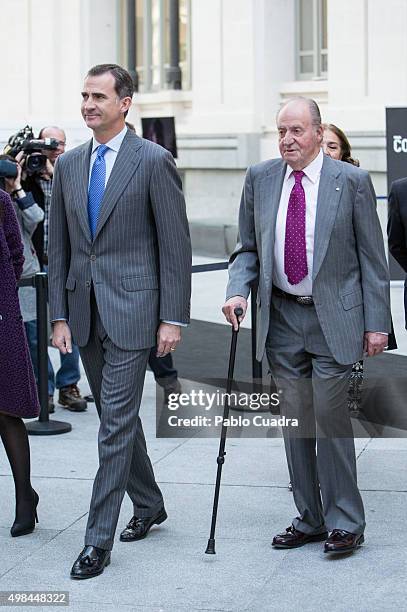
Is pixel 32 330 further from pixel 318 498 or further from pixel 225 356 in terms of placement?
pixel 318 498

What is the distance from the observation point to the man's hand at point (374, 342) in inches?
221

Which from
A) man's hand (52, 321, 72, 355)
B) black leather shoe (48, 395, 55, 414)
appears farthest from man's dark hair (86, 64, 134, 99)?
black leather shoe (48, 395, 55, 414)

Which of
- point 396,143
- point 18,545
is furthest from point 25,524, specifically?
point 396,143

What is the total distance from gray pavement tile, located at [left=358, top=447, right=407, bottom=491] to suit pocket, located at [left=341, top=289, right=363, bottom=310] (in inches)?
62.2

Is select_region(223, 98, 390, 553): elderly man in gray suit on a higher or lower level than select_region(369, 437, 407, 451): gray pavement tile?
higher

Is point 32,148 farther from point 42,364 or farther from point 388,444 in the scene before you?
point 388,444

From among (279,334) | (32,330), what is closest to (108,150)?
(279,334)

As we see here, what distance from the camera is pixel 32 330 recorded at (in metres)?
8.84

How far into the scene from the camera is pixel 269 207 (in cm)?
575

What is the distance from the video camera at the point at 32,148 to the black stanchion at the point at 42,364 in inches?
35.9

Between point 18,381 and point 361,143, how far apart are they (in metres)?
11.2

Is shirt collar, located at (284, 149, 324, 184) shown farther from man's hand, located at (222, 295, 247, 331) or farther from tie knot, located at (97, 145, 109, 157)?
tie knot, located at (97, 145, 109, 157)

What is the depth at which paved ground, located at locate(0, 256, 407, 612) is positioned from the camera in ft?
17.1

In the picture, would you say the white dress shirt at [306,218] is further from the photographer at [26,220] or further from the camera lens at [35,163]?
the camera lens at [35,163]
